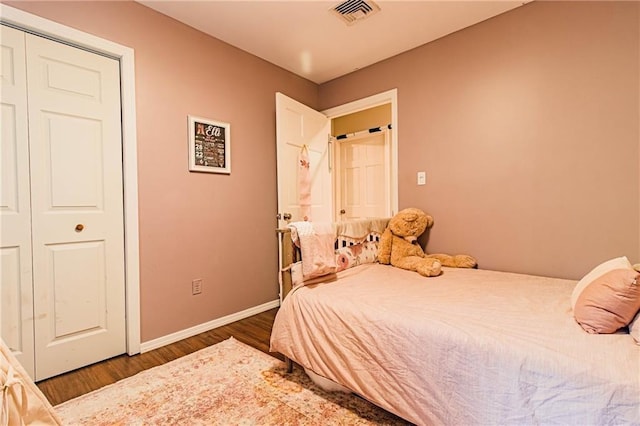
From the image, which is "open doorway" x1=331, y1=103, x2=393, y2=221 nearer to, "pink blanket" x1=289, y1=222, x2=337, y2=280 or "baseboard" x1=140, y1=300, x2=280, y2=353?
"baseboard" x1=140, y1=300, x2=280, y2=353

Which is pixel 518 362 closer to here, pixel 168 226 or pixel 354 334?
pixel 354 334

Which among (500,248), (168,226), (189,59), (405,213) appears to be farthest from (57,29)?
(500,248)

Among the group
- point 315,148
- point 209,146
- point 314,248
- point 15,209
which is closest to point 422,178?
point 315,148

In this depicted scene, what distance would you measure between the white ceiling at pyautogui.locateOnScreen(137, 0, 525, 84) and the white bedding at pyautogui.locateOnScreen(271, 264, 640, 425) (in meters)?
1.94

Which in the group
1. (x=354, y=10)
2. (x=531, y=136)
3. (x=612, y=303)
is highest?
Answer: (x=354, y=10)

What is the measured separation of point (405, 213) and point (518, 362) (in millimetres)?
1518

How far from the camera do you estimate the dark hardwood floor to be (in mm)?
1649

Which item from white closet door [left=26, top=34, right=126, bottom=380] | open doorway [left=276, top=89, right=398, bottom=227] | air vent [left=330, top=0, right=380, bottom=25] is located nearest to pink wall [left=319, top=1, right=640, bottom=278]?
open doorway [left=276, top=89, right=398, bottom=227]

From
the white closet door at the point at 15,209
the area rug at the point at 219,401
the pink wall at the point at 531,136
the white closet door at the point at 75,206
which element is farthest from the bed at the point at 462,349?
the white closet door at the point at 15,209

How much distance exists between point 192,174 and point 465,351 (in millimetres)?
2161

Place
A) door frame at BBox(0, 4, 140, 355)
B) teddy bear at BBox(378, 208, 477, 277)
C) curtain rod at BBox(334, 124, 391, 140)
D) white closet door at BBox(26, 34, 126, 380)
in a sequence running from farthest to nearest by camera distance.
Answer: curtain rod at BBox(334, 124, 391, 140), teddy bear at BBox(378, 208, 477, 277), door frame at BBox(0, 4, 140, 355), white closet door at BBox(26, 34, 126, 380)

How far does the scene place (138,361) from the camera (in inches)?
76.6

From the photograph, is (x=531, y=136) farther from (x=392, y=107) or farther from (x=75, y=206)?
(x=75, y=206)

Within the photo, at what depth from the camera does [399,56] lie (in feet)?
9.03
